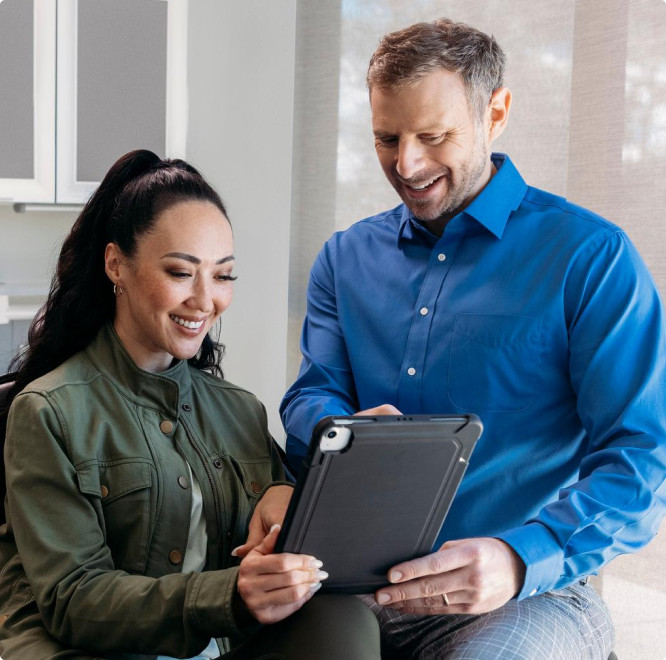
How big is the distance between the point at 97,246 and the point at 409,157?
506mm

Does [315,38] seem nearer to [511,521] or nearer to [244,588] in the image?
[511,521]

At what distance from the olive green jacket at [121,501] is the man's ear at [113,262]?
0.28 feet

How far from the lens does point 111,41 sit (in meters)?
3.03

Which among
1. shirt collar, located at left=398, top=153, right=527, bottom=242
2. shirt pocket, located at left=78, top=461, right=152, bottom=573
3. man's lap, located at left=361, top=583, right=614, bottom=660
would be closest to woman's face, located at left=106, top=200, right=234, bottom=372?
shirt pocket, located at left=78, top=461, right=152, bottom=573

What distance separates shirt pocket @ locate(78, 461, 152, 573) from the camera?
1.33 metres

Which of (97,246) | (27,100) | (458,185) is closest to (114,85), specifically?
(27,100)

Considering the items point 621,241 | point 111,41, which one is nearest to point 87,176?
point 111,41

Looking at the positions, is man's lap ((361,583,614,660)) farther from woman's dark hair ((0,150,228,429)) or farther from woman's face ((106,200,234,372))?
woman's dark hair ((0,150,228,429))

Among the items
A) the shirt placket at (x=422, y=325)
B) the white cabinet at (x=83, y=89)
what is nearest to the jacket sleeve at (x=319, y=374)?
the shirt placket at (x=422, y=325)

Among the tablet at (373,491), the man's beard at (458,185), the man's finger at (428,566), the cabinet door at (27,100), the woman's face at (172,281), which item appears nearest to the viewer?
the tablet at (373,491)

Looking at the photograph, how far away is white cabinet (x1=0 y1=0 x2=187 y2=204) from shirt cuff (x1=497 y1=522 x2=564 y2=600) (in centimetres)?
212

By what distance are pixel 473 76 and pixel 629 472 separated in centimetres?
66

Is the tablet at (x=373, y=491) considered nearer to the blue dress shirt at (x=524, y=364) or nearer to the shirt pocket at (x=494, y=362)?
the blue dress shirt at (x=524, y=364)

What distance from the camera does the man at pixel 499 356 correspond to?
4.43ft
